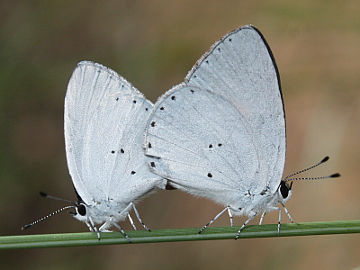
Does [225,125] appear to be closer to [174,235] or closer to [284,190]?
[284,190]

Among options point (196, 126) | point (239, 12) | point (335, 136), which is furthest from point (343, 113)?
point (196, 126)

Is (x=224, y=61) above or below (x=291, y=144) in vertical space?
Result: above

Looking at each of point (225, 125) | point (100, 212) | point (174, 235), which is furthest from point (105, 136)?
point (174, 235)

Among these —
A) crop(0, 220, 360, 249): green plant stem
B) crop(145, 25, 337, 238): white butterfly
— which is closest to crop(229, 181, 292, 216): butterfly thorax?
crop(145, 25, 337, 238): white butterfly

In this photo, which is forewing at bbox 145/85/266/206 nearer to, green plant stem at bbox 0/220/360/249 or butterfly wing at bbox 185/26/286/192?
butterfly wing at bbox 185/26/286/192

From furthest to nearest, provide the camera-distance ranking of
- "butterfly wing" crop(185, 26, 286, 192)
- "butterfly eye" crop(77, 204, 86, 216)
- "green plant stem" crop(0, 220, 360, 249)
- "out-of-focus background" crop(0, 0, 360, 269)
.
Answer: "out-of-focus background" crop(0, 0, 360, 269)
"butterfly eye" crop(77, 204, 86, 216)
"butterfly wing" crop(185, 26, 286, 192)
"green plant stem" crop(0, 220, 360, 249)

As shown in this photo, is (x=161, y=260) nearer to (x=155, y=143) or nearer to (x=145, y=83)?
(x=145, y=83)
